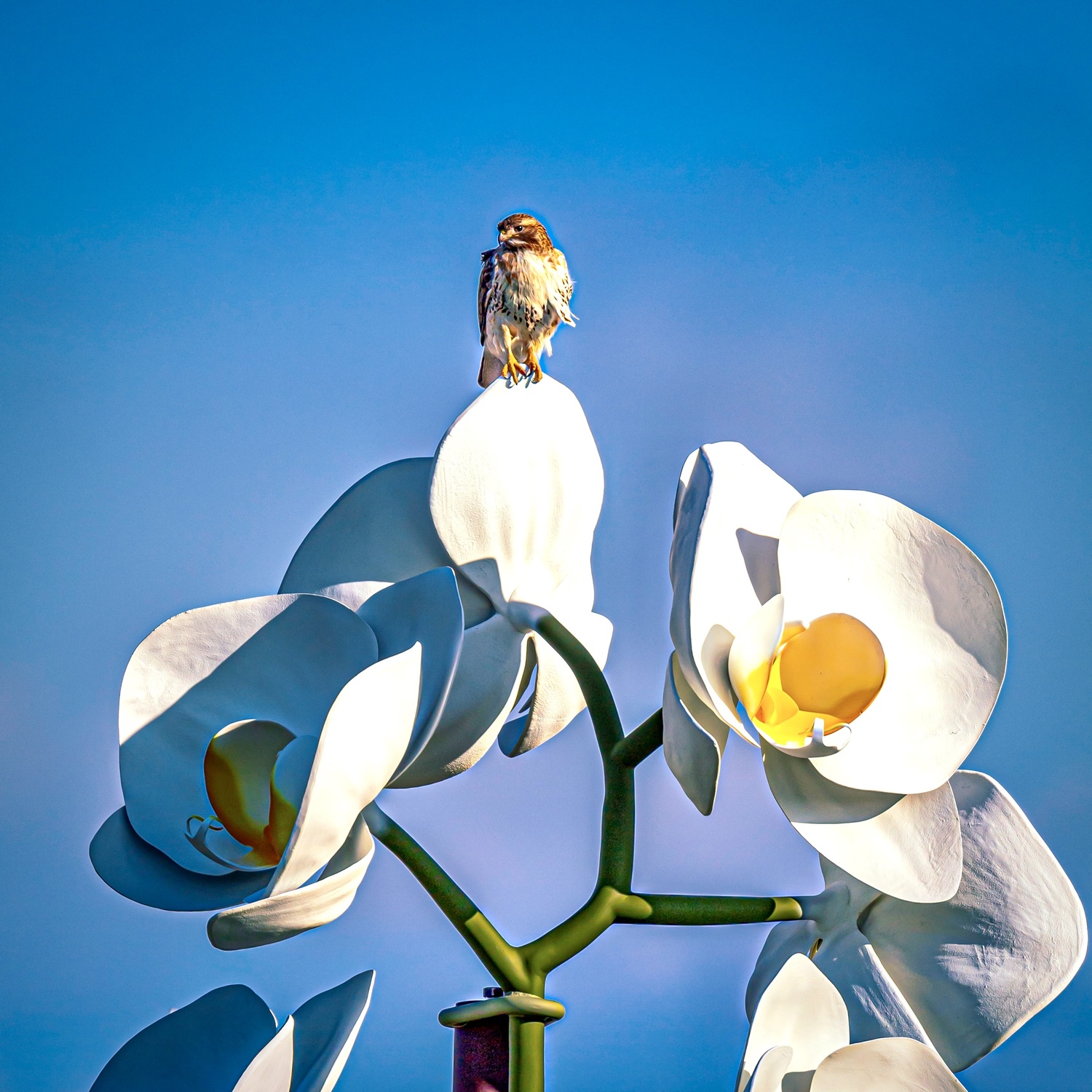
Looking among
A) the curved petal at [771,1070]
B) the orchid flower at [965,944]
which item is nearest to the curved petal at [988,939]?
the orchid flower at [965,944]

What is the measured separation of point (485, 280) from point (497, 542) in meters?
0.19

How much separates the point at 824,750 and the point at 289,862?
0.30 m

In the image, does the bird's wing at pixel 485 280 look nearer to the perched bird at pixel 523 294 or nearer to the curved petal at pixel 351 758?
the perched bird at pixel 523 294

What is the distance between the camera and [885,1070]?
2.30 ft

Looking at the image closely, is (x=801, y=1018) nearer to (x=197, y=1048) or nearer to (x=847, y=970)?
(x=847, y=970)

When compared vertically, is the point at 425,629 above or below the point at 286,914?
above

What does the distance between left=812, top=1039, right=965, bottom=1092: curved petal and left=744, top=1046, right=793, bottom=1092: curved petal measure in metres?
0.03

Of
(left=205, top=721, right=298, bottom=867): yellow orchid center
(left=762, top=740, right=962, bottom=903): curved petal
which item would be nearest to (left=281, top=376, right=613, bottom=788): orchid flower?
(left=205, top=721, right=298, bottom=867): yellow orchid center

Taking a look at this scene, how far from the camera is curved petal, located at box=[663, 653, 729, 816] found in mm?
686

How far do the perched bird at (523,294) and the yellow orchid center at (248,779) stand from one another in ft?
1.03

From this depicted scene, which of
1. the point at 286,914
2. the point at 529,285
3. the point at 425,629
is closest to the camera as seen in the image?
the point at 286,914

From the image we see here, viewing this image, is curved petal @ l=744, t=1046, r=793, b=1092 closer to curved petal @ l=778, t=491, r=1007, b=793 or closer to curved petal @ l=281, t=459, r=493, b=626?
curved petal @ l=778, t=491, r=1007, b=793

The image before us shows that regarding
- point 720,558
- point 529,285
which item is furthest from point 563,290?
point 720,558

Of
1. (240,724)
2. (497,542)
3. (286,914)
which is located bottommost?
(286,914)
